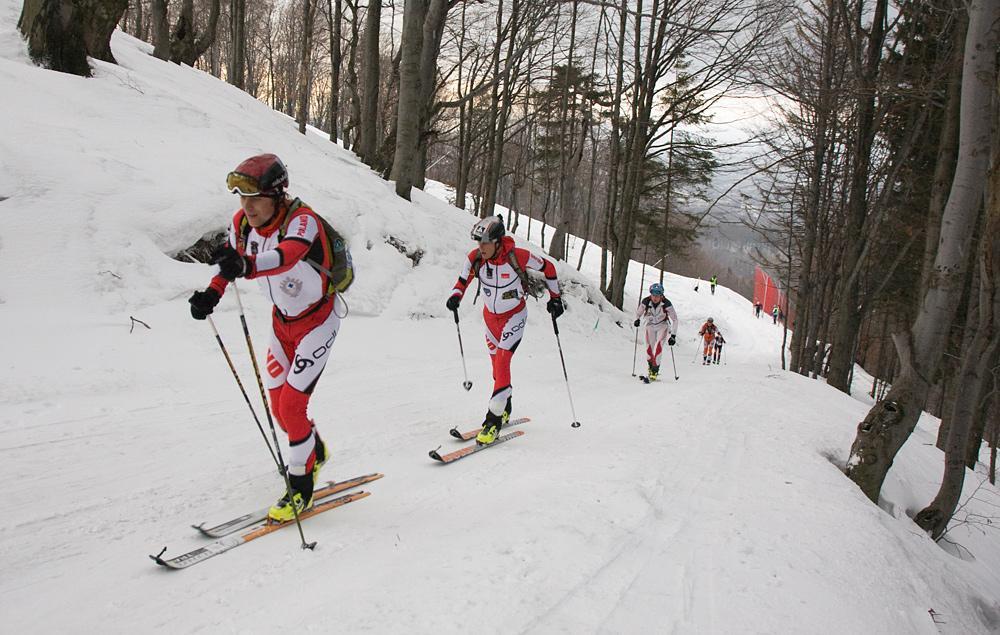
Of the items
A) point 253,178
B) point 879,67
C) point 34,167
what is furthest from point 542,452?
point 879,67

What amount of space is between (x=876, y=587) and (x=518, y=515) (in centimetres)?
238

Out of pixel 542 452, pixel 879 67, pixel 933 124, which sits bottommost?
pixel 542 452

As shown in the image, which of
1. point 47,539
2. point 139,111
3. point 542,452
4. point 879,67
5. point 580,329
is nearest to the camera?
point 47,539

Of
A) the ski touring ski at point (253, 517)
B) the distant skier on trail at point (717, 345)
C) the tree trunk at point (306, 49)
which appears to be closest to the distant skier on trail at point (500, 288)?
the ski touring ski at point (253, 517)

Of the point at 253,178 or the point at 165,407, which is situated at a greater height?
the point at 253,178

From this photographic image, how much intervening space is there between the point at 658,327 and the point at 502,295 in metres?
7.11

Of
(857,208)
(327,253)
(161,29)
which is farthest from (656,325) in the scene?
(161,29)

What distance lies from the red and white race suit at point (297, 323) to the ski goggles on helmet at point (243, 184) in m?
0.27

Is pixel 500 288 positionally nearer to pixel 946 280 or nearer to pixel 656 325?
pixel 946 280

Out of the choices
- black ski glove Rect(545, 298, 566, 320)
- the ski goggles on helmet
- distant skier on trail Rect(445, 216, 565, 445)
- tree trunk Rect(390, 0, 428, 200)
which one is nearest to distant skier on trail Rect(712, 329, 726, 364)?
tree trunk Rect(390, 0, 428, 200)

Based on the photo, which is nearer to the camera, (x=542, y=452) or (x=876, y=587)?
(x=876, y=587)

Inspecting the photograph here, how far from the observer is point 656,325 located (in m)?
12.6

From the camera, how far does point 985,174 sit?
216 inches

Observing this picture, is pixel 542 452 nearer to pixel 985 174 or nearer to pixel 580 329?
pixel 985 174
